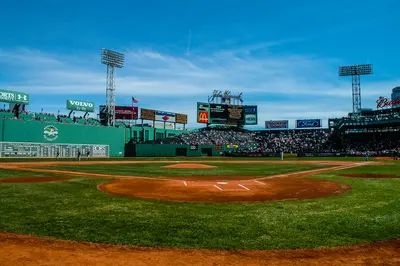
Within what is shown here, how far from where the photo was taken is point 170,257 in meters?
5.77

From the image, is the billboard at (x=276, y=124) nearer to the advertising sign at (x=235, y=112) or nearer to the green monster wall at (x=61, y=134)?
the advertising sign at (x=235, y=112)

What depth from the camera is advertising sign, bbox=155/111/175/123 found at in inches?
3142

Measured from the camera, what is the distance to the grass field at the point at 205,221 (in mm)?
6793

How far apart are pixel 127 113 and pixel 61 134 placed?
22.6 metres

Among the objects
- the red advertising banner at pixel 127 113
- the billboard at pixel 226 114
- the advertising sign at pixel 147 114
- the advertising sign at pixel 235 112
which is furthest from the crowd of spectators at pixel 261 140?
the red advertising banner at pixel 127 113

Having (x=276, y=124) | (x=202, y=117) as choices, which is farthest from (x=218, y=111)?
(x=276, y=124)

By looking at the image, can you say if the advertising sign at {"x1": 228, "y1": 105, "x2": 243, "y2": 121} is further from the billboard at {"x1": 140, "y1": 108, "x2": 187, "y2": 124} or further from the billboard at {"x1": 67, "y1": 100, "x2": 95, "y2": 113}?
the billboard at {"x1": 67, "y1": 100, "x2": 95, "y2": 113}

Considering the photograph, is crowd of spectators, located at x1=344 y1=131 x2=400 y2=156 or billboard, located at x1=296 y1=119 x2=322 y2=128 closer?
crowd of spectators, located at x1=344 y1=131 x2=400 y2=156

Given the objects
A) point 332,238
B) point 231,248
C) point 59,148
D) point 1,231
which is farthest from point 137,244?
point 59,148

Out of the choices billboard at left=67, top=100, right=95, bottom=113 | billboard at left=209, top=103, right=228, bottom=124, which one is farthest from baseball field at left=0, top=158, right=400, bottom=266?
billboard at left=209, top=103, right=228, bottom=124

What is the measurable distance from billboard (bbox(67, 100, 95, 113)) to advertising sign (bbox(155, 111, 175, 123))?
56.6ft

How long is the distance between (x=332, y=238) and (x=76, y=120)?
65.0 m

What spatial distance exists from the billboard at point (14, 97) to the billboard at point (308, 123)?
65.7 meters

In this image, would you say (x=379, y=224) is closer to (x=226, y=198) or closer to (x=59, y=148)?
(x=226, y=198)
